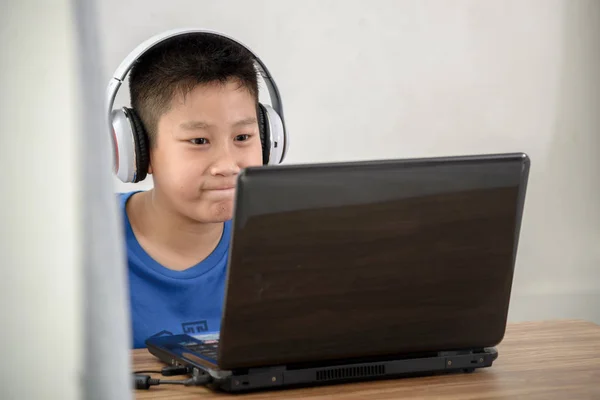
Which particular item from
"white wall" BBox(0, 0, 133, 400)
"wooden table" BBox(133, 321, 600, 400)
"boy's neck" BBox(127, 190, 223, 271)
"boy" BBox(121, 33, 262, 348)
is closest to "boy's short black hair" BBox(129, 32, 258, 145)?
"boy" BBox(121, 33, 262, 348)

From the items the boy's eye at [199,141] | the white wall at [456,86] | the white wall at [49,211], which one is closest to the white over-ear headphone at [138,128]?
the boy's eye at [199,141]

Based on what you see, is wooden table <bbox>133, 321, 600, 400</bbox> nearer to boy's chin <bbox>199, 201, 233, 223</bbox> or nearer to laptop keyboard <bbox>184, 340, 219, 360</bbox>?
laptop keyboard <bbox>184, 340, 219, 360</bbox>

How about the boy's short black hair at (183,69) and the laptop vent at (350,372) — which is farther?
the boy's short black hair at (183,69)

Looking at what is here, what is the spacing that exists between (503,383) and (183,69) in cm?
83

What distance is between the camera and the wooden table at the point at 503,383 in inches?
38.0

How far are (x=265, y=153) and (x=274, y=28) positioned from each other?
0.79 m

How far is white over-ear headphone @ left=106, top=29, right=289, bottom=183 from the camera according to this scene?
4.82ft

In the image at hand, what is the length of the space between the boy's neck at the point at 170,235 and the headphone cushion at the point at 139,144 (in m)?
0.09

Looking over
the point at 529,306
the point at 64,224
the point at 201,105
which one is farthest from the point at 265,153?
the point at 529,306

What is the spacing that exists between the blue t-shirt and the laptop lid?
59 cm

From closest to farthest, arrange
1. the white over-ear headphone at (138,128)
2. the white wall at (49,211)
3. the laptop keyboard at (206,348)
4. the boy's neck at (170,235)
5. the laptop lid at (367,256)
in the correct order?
the white wall at (49,211)
the laptop lid at (367,256)
the laptop keyboard at (206,348)
the white over-ear headphone at (138,128)
the boy's neck at (170,235)

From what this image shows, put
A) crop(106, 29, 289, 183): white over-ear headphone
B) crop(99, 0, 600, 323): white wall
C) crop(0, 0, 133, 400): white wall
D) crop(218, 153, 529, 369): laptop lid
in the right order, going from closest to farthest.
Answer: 1. crop(0, 0, 133, 400): white wall
2. crop(218, 153, 529, 369): laptop lid
3. crop(106, 29, 289, 183): white over-ear headphone
4. crop(99, 0, 600, 323): white wall

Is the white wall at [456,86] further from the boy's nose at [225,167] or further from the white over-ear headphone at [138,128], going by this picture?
the boy's nose at [225,167]

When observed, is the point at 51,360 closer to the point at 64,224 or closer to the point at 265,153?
the point at 64,224
